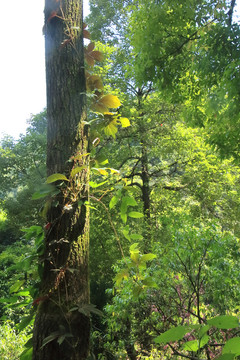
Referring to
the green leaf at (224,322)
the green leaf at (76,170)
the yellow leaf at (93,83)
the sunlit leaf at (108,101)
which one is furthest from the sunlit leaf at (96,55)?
the green leaf at (224,322)

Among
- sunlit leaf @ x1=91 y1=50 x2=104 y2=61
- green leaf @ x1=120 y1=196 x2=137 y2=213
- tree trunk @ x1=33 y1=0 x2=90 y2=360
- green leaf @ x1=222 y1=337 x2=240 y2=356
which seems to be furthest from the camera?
sunlit leaf @ x1=91 y1=50 x2=104 y2=61

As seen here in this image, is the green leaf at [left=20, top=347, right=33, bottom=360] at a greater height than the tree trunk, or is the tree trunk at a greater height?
the tree trunk

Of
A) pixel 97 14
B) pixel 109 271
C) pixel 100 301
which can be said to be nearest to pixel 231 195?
pixel 109 271

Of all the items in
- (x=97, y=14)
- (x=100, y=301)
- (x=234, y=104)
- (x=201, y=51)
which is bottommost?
(x=100, y=301)

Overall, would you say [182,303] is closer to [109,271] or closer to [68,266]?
[68,266]

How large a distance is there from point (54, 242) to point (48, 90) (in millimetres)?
697

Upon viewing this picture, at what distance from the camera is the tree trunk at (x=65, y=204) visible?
3.13ft

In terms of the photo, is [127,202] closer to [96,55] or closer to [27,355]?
[27,355]

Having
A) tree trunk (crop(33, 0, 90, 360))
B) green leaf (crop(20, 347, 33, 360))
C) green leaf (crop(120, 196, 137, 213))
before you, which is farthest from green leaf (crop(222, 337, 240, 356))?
green leaf (crop(20, 347, 33, 360))

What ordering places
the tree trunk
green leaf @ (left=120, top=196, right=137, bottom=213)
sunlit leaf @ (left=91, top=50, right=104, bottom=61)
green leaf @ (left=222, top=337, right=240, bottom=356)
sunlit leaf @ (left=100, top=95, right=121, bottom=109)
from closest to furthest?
1. green leaf @ (left=222, top=337, right=240, bottom=356)
2. the tree trunk
3. green leaf @ (left=120, top=196, right=137, bottom=213)
4. sunlit leaf @ (left=100, top=95, right=121, bottom=109)
5. sunlit leaf @ (left=91, top=50, right=104, bottom=61)

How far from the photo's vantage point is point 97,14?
394 inches

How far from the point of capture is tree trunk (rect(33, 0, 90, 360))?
0.95m

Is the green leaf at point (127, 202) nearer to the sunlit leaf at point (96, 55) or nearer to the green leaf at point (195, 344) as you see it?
the green leaf at point (195, 344)

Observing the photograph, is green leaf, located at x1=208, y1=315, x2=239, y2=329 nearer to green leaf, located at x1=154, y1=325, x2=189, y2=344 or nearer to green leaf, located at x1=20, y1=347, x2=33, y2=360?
green leaf, located at x1=154, y1=325, x2=189, y2=344
